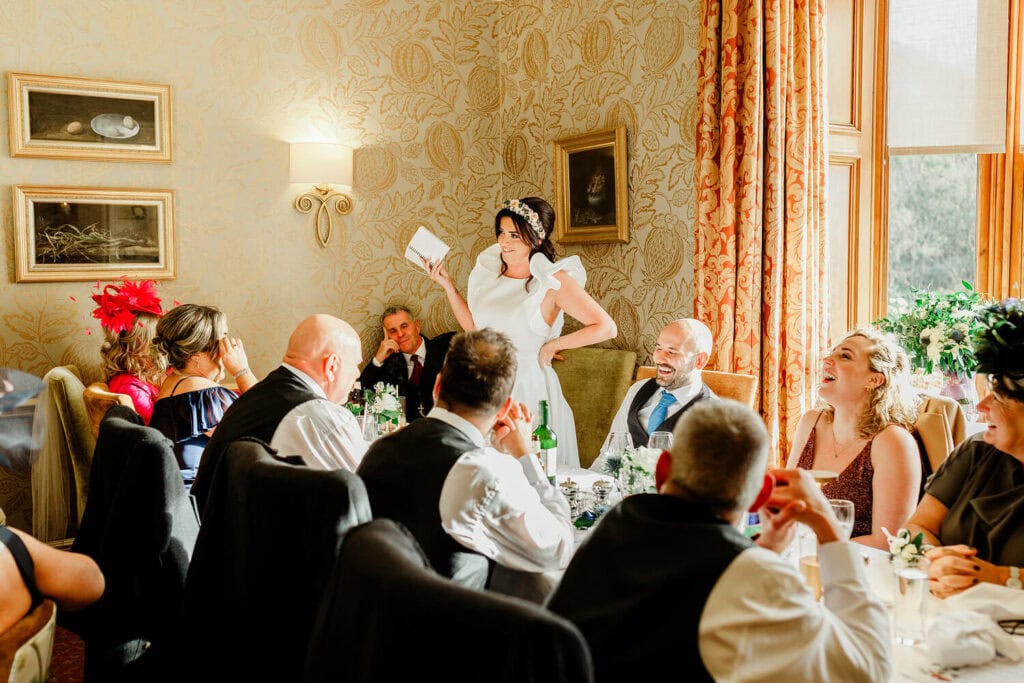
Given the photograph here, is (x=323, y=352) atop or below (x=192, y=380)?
atop

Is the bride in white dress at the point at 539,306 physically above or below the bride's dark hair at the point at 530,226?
below

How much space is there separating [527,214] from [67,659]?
277cm

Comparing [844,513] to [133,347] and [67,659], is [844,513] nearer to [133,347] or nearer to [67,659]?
[67,659]

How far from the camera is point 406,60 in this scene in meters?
5.79

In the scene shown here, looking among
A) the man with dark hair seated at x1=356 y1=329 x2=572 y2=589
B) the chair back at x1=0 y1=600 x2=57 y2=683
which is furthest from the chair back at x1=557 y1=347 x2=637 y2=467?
the chair back at x1=0 y1=600 x2=57 y2=683

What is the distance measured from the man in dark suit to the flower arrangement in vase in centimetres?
272

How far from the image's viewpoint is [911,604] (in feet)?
5.41

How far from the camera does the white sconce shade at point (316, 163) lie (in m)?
5.27

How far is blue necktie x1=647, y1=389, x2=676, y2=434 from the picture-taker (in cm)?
352

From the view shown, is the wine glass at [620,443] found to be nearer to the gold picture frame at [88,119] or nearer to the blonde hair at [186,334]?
the blonde hair at [186,334]

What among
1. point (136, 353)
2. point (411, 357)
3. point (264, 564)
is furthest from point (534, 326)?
point (264, 564)

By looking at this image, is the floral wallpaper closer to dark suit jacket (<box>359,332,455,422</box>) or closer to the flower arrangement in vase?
dark suit jacket (<box>359,332,455,422</box>)

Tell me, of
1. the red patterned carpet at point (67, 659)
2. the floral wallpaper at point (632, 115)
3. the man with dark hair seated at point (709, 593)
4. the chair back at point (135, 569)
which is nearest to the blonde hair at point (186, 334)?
the red patterned carpet at point (67, 659)

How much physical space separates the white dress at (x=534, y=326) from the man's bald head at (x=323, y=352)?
1621mm
